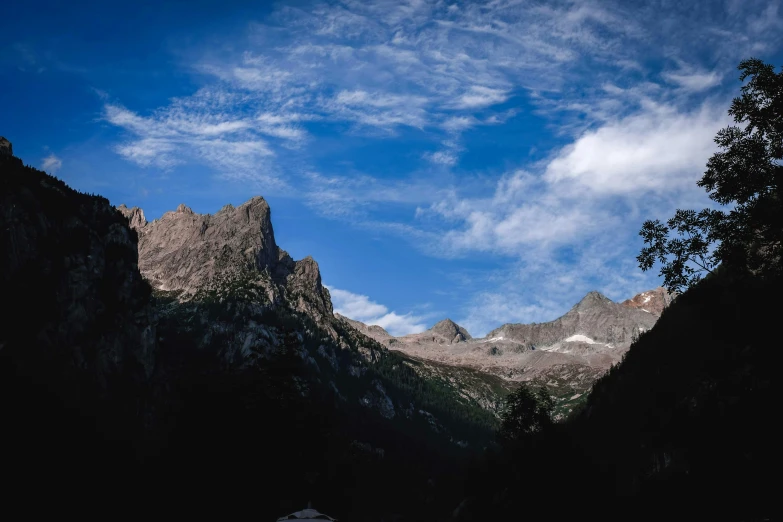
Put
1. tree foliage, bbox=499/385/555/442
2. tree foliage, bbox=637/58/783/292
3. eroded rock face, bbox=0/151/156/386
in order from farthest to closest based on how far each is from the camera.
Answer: eroded rock face, bbox=0/151/156/386
tree foliage, bbox=499/385/555/442
tree foliage, bbox=637/58/783/292

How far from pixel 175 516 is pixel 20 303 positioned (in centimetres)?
14898

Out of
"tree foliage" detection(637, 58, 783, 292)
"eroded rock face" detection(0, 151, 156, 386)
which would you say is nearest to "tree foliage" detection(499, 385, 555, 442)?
"tree foliage" detection(637, 58, 783, 292)

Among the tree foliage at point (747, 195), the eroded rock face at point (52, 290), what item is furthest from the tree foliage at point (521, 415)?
the eroded rock face at point (52, 290)

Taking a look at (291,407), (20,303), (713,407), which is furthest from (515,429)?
(20,303)

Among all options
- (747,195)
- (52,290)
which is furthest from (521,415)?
(52,290)

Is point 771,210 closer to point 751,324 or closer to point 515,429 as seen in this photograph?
point 751,324

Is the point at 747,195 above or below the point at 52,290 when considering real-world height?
below

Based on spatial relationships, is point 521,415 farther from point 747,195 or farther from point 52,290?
point 52,290

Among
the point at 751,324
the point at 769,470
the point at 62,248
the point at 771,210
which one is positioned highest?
the point at 62,248

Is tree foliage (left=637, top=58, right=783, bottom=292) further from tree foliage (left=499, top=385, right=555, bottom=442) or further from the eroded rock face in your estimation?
the eroded rock face

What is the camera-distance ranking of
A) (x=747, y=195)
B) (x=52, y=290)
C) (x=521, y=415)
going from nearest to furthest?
(x=747, y=195) < (x=521, y=415) < (x=52, y=290)

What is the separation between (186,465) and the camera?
44.5 meters

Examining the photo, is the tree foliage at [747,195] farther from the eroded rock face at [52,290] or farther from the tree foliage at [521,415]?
the eroded rock face at [52,290]

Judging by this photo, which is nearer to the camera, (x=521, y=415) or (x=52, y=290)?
(x=521, y=415)
